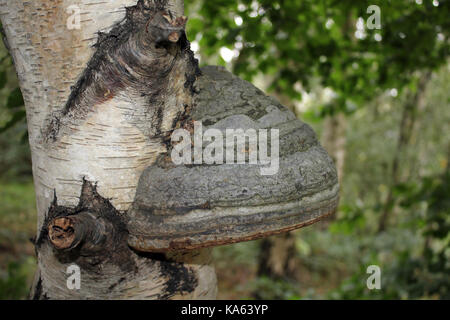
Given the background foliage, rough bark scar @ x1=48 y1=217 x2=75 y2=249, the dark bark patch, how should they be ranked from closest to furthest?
1. rough bark scar @ x1=48 y1=217 x2=75 y2=249
2. the dark bark patch
3. the background foliage

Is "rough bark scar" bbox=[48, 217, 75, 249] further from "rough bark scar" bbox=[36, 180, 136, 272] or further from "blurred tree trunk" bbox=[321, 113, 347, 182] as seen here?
"blurred tree trunk" bbox=[321, 113, 347, 182]

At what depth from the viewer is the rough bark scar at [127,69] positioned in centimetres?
104

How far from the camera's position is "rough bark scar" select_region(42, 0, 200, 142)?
3.40ft

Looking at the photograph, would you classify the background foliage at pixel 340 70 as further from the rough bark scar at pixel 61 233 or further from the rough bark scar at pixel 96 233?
the rough bark scar at pixel 61 233

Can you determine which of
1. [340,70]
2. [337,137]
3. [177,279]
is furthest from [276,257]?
[177,279]

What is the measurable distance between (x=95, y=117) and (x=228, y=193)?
478 mm

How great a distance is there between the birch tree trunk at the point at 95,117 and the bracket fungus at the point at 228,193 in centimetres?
8

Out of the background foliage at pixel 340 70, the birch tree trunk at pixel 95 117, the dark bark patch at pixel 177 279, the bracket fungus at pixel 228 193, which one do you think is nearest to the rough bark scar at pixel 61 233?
the birch tree trunk at pixel 95 117

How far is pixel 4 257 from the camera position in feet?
17.3

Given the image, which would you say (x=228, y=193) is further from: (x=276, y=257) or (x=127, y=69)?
(x=276, y=257)

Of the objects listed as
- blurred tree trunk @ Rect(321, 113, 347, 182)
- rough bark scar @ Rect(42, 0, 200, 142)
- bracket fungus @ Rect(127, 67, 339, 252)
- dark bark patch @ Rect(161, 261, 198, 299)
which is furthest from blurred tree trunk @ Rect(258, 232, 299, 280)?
rough bark scar @ Rect(42, 0, 200, 142)

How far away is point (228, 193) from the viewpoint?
1.12m

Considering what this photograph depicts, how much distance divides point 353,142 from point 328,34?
30.3 ft

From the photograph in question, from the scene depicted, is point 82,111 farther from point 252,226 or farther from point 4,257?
point 4,257
